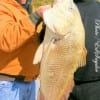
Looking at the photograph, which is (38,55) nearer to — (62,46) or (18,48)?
(62,46)

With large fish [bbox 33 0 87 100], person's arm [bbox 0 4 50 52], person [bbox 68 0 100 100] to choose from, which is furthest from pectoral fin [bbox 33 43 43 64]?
person [bbox 68 0 100 100]

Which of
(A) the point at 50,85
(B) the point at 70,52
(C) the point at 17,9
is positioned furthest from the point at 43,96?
(C) the point at 17,9

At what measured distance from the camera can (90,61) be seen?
498 cm

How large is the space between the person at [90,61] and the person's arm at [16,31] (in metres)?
0.42

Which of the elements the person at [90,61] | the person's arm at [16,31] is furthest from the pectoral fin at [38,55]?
the person at [90,61]

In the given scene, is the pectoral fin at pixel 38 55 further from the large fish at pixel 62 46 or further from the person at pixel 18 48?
the person at pixel 18 48

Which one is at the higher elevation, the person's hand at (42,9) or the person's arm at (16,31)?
the person's hand at (42,9)

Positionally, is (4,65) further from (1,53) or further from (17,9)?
(17,9)

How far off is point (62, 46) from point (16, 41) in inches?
19.7

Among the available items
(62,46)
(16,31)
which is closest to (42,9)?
(16,31)

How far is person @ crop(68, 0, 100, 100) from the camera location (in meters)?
4.97

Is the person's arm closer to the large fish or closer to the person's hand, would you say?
the person's hand

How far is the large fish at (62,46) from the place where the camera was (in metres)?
4.78

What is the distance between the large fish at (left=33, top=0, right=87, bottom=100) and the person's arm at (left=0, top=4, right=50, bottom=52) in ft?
0.86
